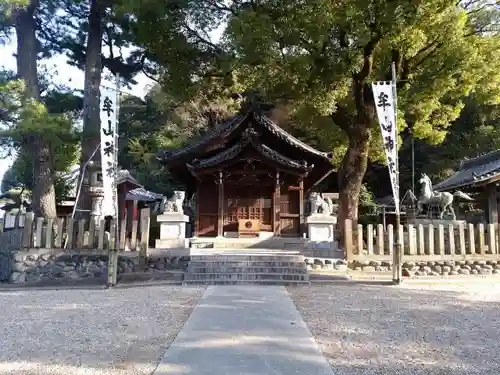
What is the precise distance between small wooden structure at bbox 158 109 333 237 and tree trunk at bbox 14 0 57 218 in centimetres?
426

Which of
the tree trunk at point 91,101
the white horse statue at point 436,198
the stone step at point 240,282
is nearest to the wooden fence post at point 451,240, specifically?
the white horse statue at point 436,198

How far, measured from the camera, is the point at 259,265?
1090 cm

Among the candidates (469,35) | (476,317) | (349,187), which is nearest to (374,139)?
(349,187)

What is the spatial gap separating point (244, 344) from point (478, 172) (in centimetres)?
1627

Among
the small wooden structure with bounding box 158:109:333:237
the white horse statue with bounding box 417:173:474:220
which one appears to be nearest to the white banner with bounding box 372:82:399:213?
the small wooden structure with bounding box 158:109:333:237

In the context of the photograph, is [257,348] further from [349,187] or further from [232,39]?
Answer: [232,39]

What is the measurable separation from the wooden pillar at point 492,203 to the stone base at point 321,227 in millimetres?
7036

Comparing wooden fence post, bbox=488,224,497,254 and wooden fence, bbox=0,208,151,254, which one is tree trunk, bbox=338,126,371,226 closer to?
wooden fence post, bbox=488,224,497,254

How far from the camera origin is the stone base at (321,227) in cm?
1409

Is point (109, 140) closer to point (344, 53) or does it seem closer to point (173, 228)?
point (173, 228)

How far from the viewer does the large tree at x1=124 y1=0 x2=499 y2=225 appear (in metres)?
12.5

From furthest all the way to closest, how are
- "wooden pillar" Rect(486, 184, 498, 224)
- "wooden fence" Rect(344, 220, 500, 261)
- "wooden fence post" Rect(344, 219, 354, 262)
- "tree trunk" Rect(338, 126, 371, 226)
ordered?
1. "wooden pillar" Rect(486, 184, 498, 224)
2. "tree trunk" Rect(338, 126, 371, 226)
3. "wooden fence" Rect(344, 220, 500, 261)
4. "wooden fence post" Rect(344, 219, 354, 262)

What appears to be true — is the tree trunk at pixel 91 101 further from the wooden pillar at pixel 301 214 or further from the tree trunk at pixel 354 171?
the tree trunk at pixel 354 171

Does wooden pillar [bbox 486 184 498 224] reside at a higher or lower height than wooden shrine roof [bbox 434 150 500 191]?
lower
